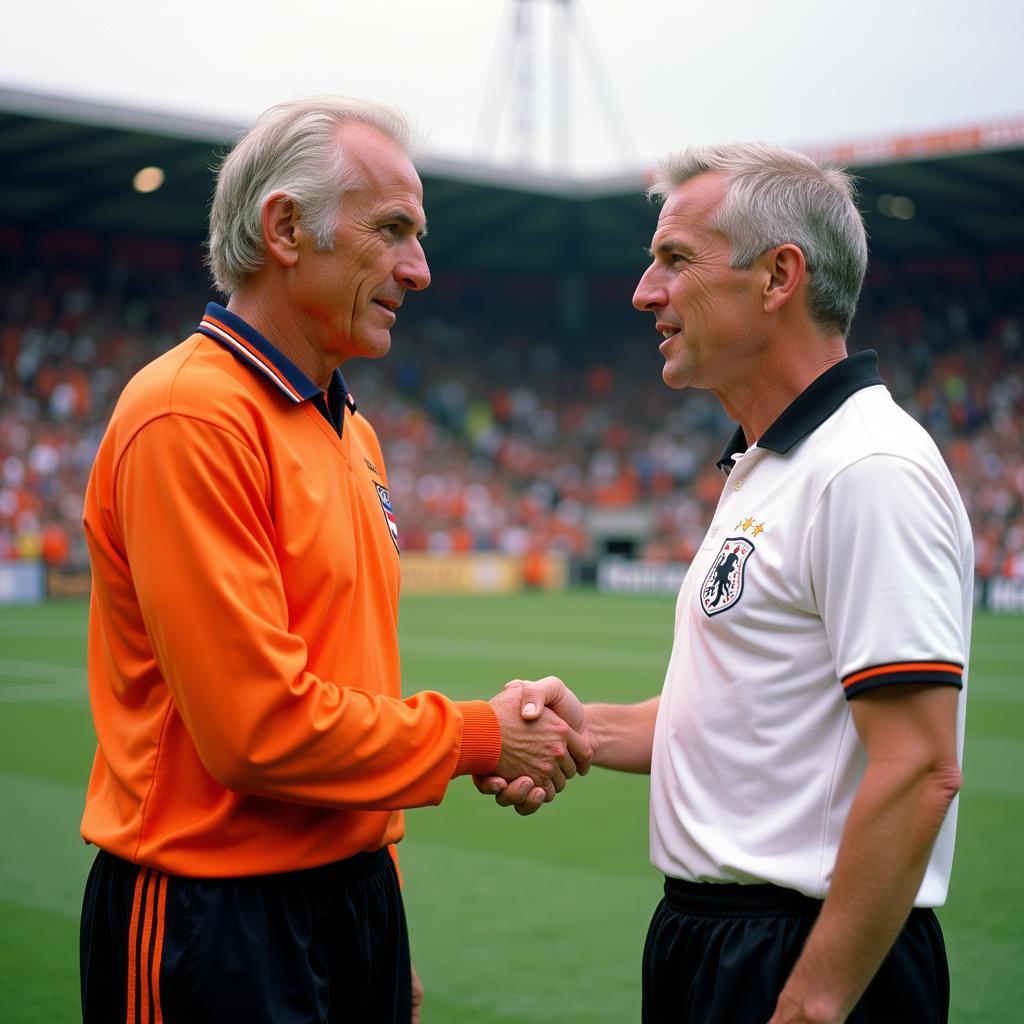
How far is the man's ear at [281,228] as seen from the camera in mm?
2459

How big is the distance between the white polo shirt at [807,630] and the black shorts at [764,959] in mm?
67

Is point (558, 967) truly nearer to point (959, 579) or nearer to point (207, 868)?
point (207, 868)

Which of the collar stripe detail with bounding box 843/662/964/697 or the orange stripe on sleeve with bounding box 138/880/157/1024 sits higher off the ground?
the collar stripe detail with bounding box 843/662/964/697

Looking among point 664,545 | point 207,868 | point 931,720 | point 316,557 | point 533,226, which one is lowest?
point 664,545

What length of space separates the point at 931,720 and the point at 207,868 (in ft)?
4.22

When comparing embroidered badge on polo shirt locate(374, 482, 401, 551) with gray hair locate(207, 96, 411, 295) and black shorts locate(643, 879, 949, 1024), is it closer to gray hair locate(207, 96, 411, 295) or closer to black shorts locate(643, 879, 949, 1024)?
gray hair locate(207, 96, 411, 295)

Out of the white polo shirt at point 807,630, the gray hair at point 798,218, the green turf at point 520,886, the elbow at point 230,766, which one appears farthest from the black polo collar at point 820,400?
the green turf at point 520,886

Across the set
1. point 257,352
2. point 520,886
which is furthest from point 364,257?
point 520,886

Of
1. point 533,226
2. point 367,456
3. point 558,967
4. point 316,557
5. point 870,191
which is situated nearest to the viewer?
point 316,557

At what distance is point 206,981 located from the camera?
7.41 feet

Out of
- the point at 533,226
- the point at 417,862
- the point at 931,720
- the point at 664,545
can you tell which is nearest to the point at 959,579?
the point at 931,720

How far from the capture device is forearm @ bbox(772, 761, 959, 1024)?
1923mm

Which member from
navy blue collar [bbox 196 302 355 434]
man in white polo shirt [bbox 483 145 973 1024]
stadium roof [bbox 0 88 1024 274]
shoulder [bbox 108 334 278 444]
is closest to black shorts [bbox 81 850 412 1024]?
man in white polo shirt [bbox 483 145 973 1024]

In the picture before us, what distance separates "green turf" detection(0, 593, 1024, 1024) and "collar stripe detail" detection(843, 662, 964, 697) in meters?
2.87
